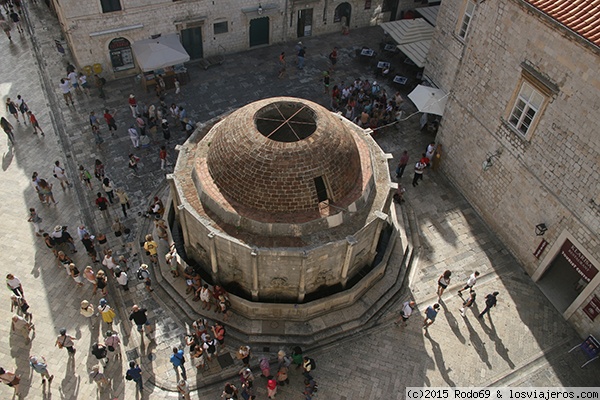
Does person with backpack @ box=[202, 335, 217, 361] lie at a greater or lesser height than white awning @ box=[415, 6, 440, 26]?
lesser

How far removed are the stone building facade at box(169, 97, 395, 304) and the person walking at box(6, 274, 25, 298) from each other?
21.1ft

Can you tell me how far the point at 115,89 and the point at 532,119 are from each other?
21931mm

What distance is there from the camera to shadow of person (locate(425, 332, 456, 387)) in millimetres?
17719

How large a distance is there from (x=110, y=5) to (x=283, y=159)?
54.3 feet

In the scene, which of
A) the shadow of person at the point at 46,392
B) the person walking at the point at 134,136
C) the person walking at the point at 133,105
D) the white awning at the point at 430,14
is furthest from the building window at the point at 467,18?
the shadow of person at the point at 46,392

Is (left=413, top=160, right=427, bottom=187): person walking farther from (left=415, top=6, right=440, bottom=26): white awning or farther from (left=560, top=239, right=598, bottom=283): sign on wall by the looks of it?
(left=415, top=6, right=440, bottom=26): white awning

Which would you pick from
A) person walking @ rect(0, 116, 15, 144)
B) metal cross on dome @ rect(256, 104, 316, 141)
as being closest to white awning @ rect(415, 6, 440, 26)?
metal cross on dome @ rect(256, 104, 316, 141)

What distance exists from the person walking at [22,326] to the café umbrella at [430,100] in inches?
769

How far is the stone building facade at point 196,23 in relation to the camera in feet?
87.9

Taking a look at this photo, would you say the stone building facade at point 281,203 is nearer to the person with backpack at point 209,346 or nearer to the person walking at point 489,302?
the person with backpack at point 209,346

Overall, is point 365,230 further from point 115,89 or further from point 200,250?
point 115,89

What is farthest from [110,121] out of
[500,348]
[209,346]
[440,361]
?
[500,348]

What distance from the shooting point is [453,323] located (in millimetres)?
19266

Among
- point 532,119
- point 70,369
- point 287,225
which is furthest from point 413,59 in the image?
point 70,369
